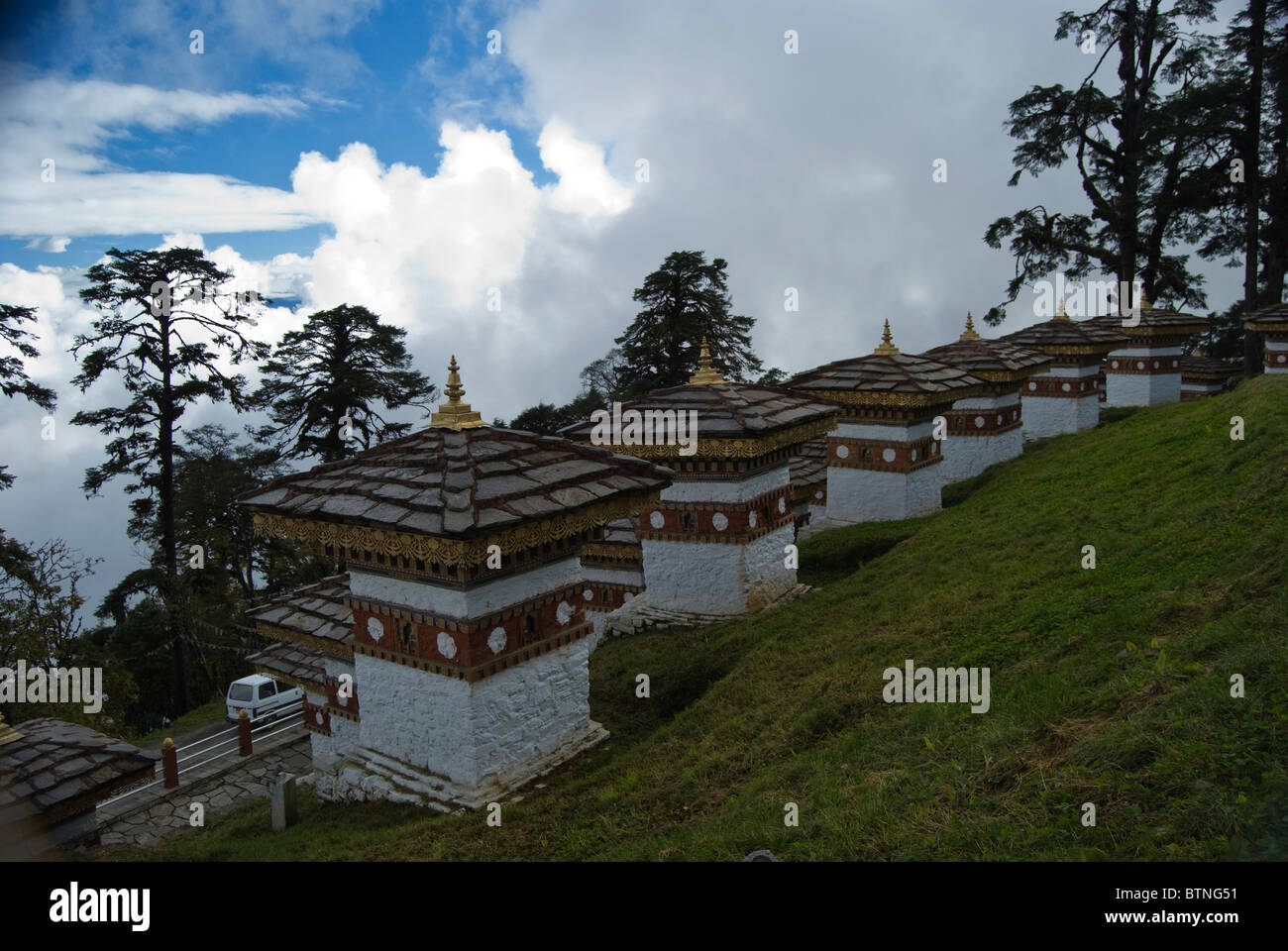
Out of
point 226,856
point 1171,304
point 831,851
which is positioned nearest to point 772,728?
point 831,851

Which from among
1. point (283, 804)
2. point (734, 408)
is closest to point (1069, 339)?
point (734, 408)

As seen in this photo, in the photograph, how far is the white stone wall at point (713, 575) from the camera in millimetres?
12586

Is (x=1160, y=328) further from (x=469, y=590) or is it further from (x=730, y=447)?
(x=469, y=590)

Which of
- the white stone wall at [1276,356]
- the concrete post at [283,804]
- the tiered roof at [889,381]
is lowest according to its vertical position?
the concrete post at [283,804]

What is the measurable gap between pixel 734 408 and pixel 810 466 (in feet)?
22.4

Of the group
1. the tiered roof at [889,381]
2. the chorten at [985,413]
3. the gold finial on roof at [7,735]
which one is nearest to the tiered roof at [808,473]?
the tiered roof at [889,381]

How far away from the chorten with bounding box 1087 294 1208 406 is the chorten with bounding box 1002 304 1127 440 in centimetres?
103

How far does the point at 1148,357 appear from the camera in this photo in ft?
78.2

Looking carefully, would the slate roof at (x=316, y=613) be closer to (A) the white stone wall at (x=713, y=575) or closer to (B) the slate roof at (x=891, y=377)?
(A) the white stone wall at (x=713, y=575)

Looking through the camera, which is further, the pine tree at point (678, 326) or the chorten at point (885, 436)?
the pine tree at point (678, 326)

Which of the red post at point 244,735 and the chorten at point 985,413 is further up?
the chorten at point 985,413

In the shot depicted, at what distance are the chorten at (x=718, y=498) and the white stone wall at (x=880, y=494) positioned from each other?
381 centimetres

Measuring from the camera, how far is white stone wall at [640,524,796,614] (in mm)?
12586

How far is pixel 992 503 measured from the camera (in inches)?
588
